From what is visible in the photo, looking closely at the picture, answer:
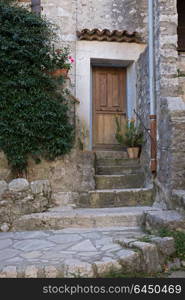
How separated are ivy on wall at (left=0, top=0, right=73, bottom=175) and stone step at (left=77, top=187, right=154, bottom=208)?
38.6 inches

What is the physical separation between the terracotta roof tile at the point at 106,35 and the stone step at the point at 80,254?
14.6ft

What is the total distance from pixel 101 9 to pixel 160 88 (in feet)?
10.2

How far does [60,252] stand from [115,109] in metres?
4.51

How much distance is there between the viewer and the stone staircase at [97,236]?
299 cm

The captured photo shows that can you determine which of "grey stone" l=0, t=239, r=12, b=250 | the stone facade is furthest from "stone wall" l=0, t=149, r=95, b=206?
"grey stone" l=0, t=239, r=12, b=250

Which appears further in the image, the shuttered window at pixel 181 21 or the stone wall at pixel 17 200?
the shuttered window at pixel 181 21

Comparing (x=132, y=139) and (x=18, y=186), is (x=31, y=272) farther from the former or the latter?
(x=132, y=139)

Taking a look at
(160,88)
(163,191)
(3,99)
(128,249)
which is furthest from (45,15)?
(128,249)

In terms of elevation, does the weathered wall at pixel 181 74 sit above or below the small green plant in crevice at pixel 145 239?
above

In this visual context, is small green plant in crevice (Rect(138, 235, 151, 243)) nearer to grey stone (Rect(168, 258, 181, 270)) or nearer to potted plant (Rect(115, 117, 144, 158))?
grey stone (Rect(168, 258, 181, 270))

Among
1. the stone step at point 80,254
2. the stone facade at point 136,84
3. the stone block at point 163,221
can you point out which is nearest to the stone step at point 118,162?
the stone facade at point 136,84

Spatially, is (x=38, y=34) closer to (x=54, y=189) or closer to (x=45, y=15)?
(x=45, y=15)

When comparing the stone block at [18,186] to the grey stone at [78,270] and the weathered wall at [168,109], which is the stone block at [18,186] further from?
the weathered wall at [168,109]

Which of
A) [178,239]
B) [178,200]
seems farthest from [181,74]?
[178,239]
